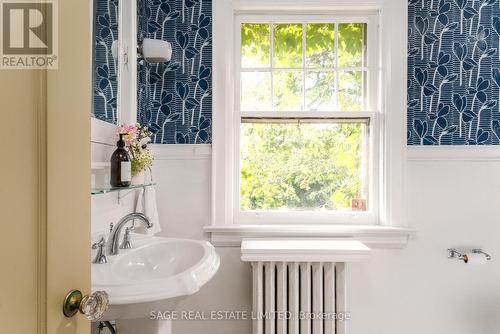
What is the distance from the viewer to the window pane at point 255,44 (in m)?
1.88

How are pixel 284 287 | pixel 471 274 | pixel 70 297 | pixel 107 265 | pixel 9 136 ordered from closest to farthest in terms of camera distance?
pixel 9 136 < pixel 70 297 < pixel 107 265 < pixel 284 287 < pixel 471 274

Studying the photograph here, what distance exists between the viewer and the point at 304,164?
1.89 metres

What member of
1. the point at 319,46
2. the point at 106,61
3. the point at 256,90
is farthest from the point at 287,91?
the point at 106,61

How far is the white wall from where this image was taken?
178 cm

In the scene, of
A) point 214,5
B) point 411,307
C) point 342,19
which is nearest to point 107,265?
A: point 214,5

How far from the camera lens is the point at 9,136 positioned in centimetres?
48

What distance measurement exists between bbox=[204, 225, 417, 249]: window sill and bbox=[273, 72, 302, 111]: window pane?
0.71 metres

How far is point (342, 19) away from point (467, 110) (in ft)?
2.88

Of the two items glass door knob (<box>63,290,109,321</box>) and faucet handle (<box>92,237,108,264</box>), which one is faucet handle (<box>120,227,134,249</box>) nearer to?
faucet handle (<box>92,237,108,264</box>)

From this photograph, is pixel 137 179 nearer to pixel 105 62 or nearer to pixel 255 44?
pixel 105 62

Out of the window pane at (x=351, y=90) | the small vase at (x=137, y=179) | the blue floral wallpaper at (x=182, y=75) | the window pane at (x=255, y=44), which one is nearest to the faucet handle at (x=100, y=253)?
the small vase at (x=137, y=179)

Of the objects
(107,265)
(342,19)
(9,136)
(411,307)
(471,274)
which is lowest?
(411,307)

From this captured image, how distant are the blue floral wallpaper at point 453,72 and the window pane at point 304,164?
1.19 ft

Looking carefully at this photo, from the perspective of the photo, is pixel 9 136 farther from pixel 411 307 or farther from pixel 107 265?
pixel 411 307
